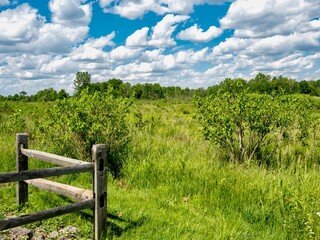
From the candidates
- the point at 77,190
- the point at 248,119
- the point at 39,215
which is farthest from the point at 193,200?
the point at 39,215

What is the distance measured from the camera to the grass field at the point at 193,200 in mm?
5078

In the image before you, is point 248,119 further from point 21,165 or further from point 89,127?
point 21,165

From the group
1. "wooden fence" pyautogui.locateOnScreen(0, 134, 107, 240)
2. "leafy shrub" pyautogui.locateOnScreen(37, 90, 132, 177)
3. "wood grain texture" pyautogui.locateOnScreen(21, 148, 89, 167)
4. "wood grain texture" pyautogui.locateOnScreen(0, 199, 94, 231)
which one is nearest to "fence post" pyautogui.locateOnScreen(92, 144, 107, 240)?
"wooden fence" pyautogui.locateOnScreen(0, 134, 107, 240)

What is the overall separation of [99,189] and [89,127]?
369cm

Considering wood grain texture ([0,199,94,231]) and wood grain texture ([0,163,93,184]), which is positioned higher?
wood grain texture ([0,163,93,184])

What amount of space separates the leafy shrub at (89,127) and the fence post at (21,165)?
198cm

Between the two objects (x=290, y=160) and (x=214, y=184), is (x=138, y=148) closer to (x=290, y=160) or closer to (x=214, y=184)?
(x=214, y=184)

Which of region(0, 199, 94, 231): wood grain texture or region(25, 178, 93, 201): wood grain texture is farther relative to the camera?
region(25, 178, 93, 201): wood grain texture

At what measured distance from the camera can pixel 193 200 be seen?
6.35m

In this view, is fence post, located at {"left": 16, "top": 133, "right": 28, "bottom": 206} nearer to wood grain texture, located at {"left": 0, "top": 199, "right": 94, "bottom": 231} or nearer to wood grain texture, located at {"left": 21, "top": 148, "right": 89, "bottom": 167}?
wood grain texture, located at {"left": 21, "top": 148, "right": 89, "bottom": 167}

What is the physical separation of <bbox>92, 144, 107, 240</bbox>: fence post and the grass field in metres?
0.21

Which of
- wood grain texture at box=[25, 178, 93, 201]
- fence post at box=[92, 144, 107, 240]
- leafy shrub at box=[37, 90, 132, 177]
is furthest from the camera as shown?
leafy shrub at box=[37, 90, 132, 177]

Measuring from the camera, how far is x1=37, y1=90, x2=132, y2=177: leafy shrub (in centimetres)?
823

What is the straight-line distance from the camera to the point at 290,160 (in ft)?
27.9
